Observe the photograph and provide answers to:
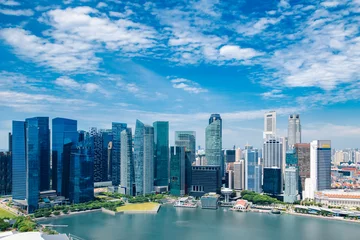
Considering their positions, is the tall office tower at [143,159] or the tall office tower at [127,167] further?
the tall office tower at [143,159]

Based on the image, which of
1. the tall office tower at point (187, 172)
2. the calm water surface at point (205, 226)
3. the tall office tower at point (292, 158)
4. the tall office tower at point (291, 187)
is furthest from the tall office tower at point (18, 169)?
the tall office tower at point (292, 158)

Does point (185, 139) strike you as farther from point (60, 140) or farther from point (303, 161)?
point (60, 140)

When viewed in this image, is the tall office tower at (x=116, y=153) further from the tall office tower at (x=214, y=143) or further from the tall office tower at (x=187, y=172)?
the tall office tower at (x=214, y=143)

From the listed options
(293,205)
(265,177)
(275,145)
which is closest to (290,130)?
(275,145)

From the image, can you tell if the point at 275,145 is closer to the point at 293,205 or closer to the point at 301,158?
the point at 301,158

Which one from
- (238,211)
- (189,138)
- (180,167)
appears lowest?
(238,211)

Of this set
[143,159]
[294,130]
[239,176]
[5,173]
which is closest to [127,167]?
[143,159]
